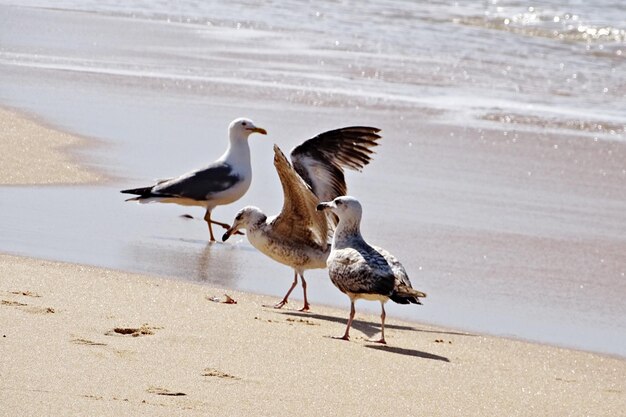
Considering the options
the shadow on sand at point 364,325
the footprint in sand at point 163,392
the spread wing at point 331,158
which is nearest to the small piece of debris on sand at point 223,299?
the shadow on sand at point 364,325

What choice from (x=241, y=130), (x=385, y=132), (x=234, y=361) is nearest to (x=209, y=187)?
(x=241, y=130)

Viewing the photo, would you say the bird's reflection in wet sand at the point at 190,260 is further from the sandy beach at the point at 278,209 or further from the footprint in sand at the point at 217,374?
the footprint in sand at the point at 217,374

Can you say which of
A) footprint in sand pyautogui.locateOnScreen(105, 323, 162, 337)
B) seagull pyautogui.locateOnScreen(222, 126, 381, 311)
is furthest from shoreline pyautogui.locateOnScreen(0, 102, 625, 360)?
footprint in sand pyautogui.locateOnScreen(105, 323, 162, 337)

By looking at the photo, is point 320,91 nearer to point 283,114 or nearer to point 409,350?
point 283,114

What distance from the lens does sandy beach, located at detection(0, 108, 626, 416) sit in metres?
4.98

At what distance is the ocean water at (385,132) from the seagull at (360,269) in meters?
0.67

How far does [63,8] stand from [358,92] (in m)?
7.61

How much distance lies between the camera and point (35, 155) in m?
10.4

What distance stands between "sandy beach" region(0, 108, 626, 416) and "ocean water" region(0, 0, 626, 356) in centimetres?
51

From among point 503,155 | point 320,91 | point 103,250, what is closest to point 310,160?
point 103,250

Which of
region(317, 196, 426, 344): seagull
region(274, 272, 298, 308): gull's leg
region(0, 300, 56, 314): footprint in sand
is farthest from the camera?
region(274, 272, 298, 308): gull's leg

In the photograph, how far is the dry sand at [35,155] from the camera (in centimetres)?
967

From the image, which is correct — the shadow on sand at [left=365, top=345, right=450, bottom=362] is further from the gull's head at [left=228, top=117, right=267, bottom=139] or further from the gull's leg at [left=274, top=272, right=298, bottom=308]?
the gull's head at [left=228, top=117, right=267, bottom=139]

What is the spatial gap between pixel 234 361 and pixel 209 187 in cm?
384
